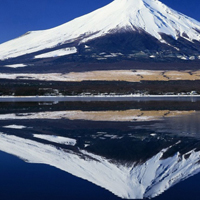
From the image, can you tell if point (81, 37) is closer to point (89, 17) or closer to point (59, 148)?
point (89, 17)

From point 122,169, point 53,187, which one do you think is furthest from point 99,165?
point 53,187

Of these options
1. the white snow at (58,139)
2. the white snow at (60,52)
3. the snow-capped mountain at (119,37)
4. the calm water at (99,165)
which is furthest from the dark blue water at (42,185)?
the white snow at (60,52)

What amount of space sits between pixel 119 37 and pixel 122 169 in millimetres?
117054

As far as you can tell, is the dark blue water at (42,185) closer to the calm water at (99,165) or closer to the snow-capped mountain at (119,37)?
the calm water at (99,165)

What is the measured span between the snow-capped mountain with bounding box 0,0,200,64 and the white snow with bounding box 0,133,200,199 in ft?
315

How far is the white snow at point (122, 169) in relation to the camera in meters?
6.54

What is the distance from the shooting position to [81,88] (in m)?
62.9

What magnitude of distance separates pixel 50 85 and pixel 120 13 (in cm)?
8022

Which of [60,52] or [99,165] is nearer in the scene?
[99,165]

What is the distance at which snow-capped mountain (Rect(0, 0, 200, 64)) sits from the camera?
112000 millimetres

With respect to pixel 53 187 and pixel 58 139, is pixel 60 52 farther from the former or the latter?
pixel 53 187

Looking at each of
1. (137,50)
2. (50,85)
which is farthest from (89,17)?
(50,85)

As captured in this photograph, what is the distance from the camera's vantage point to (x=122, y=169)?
7648 mm

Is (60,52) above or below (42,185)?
above
